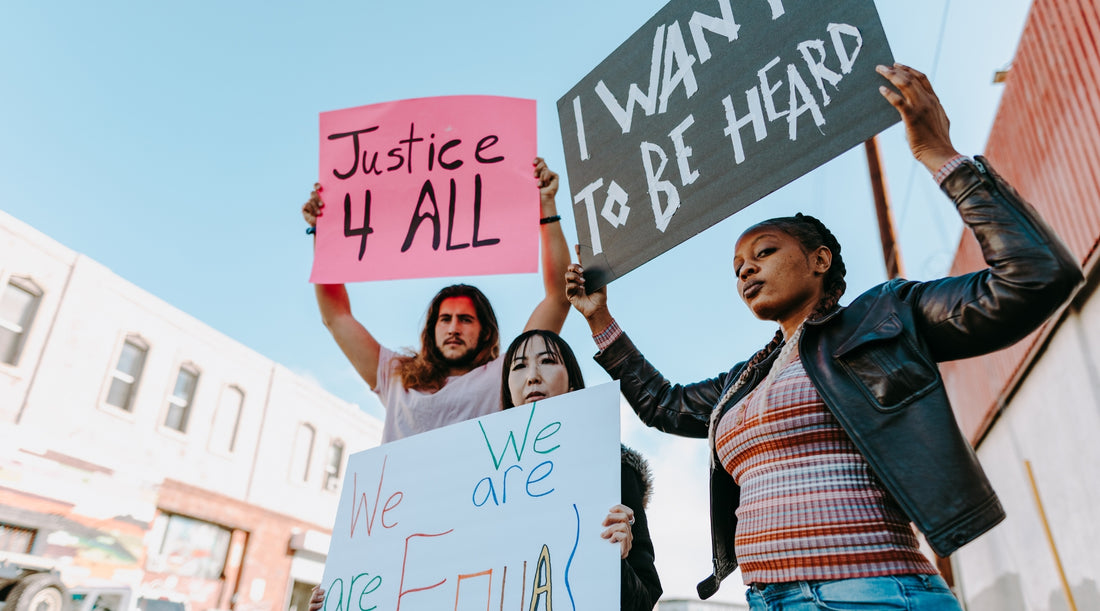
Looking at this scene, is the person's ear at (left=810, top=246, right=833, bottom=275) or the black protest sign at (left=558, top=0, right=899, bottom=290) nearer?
the person's ear at (left=810, top=246, right=833, bottom=275)

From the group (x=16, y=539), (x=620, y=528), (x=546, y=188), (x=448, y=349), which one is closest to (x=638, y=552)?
(x=620, y=528)

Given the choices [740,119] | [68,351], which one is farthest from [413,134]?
[68,351]

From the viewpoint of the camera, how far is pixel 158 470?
46.7ft

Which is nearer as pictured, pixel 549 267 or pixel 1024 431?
pixel 549 267

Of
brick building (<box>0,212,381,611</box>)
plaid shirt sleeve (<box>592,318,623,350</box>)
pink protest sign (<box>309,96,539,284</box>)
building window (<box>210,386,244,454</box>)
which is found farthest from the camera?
building window (<box>210,386,244,454</box>)

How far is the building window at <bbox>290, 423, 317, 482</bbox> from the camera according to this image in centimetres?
1783

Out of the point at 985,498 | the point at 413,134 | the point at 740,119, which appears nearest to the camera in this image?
the point at 985,498

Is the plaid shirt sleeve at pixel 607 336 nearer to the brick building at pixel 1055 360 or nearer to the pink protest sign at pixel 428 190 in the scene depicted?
the pink protest sign at pixel 428 190

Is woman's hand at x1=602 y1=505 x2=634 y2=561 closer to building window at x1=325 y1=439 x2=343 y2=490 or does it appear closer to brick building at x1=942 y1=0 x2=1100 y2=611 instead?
brick building at x1=942 y1=0 x2=1100 y2=611

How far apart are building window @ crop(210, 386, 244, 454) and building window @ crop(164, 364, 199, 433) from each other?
0.66 meters

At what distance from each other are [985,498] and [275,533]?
58.4ft

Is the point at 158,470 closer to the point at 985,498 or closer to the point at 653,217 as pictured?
the point at 653,217

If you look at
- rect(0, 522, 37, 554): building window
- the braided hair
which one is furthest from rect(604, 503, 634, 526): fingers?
rect(0, 522, 37, 554): building window

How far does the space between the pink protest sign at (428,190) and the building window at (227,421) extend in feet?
48.0
